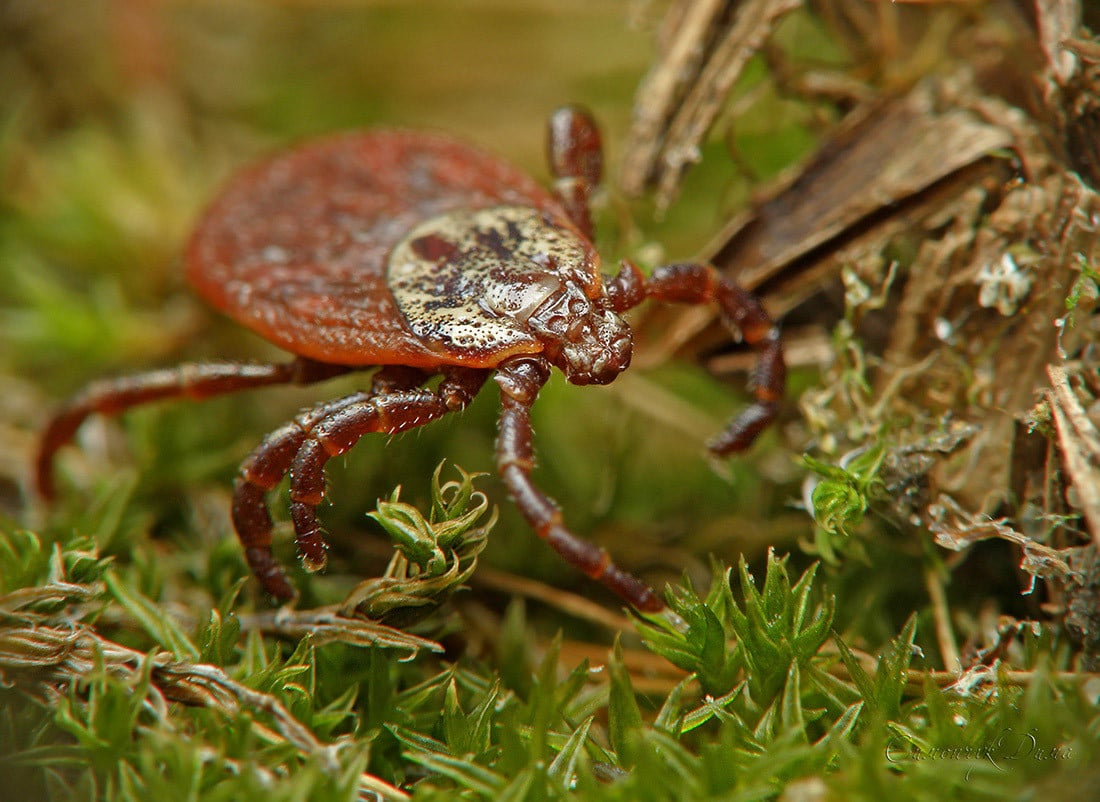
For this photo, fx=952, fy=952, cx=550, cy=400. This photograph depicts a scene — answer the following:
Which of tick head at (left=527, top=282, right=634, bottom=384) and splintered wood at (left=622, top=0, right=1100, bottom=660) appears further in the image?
tick head at (left=527, top=282, right=634, bottom=384)

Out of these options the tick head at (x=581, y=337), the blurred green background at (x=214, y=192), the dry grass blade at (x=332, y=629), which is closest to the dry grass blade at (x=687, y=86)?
the blurred green background at (x=214, y=192)

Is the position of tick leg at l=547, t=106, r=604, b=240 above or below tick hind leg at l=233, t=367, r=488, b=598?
above

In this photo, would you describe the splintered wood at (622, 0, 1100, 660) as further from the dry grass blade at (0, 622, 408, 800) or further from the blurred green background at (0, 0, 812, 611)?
the dry grass blade at (0, 622, 408, 800)

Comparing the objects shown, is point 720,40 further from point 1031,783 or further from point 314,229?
point 1031,783

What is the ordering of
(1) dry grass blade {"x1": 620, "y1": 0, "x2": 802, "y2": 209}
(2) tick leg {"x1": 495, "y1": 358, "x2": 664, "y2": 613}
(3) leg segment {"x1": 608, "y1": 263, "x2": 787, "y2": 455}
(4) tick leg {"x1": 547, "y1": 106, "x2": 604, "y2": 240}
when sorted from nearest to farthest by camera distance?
(2) tick leg {"x1": 495, "y1": 358, "x2": 664, "y2": 613} < (3) leg segment {"x1": 608, "y1": 263, "x2": 787, "y2": 455} < (1) dry grass blade {"x1": 620, "y1": 0, "x2": 802, "y2": 209} < (4) tick leg {"x1": 547, "y1": 106, "x2": 604, "y2": 240}

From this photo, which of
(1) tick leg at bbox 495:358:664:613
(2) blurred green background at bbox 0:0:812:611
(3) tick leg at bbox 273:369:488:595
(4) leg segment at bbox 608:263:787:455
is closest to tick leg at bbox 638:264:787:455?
(4) leg segment at bbox 608:263:787:455

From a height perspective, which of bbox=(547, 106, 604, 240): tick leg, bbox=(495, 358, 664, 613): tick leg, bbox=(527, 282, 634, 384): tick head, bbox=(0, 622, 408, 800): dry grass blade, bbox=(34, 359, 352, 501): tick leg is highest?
bbox=(547, 106, 604, 240): tick leg

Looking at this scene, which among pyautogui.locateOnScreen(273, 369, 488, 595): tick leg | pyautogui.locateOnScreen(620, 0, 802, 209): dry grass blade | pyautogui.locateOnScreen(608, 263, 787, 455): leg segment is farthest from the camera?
pyautogui.locateOnScreen(620, 0, 802, 209): dry grass blade

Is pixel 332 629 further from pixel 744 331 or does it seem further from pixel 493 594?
pixel 744 331

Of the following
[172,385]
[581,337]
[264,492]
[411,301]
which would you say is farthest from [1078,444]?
[172,385]
